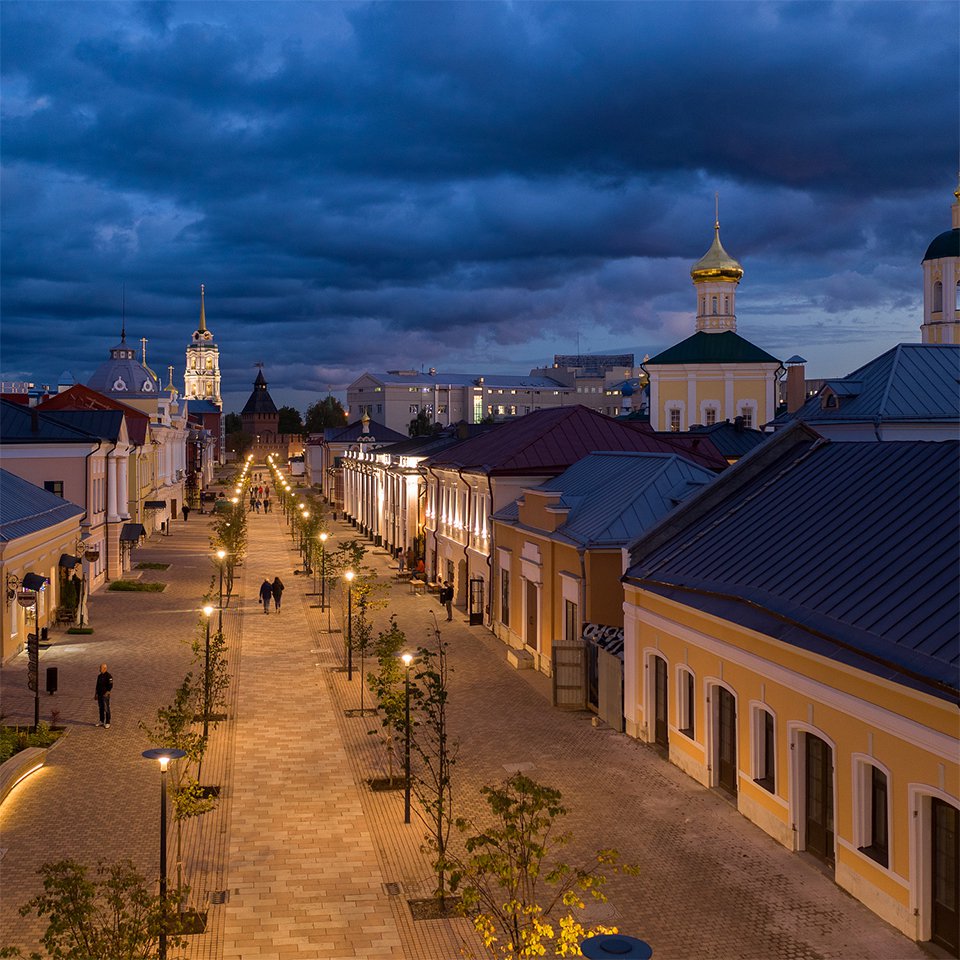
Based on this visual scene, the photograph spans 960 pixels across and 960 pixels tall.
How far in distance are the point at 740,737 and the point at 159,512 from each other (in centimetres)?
5928

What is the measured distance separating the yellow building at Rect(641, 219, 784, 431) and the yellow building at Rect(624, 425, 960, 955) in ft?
180

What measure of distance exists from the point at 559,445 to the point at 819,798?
21443mm

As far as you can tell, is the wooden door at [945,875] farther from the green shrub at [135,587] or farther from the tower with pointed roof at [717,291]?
the tower with pointed roof at [717,291]

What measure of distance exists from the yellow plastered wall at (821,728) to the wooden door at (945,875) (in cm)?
28

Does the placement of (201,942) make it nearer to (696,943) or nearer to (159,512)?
(696,943)

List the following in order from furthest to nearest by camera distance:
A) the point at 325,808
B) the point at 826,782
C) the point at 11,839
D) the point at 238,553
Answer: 1. the point at 238,553
2. the point at 325,808
3. the point at 11,839
4. the point at 826,782

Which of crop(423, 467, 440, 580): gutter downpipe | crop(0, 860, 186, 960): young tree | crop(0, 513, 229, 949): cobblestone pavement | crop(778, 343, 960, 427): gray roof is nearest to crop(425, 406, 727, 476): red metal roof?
crop(423, 467, 440, 580): gutter downpipe

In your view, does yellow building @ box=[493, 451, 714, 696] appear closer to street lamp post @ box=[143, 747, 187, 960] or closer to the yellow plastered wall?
the yellow plastered wall

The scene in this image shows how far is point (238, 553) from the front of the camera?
4853cm

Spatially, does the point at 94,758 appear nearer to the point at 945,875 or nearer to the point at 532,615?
the point at 532,615

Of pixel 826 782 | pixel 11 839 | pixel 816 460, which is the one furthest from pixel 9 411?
pixel 826 782

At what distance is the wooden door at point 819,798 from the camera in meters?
15.1

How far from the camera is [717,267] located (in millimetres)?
79000

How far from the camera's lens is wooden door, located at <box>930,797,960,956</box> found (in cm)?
1235
